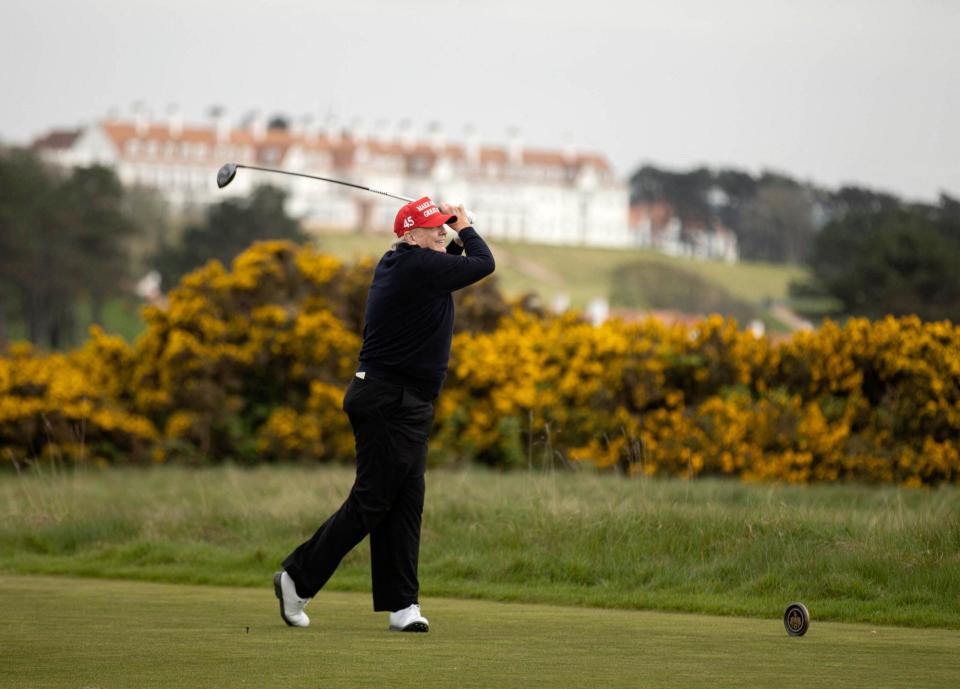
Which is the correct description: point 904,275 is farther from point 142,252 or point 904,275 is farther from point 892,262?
point 142,252

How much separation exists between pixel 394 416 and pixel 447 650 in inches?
60.6

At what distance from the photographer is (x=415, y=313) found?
28.6ft

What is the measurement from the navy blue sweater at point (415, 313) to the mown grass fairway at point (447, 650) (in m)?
1.29

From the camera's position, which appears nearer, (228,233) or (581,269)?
(228,233)

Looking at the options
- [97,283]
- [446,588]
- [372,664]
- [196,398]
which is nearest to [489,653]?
Result: [372,664]

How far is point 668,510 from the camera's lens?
1213cm

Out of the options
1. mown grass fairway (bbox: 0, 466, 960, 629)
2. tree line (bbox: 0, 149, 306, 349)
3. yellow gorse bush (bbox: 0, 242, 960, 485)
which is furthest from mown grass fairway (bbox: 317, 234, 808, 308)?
mown grass fairway (bbox: 0, 466, 960, 629)

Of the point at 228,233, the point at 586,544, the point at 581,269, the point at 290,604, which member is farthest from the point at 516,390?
the point at 581,269

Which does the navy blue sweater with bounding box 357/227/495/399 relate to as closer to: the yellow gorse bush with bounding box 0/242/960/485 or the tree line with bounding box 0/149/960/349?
the yellow gorse bush with bounding box 0/242/960/485

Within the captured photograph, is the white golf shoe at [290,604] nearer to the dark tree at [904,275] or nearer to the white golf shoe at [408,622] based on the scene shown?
the white golf shoe at [408,622]

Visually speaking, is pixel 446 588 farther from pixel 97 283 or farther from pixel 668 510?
pixel 97 283

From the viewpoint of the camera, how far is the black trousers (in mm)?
8648

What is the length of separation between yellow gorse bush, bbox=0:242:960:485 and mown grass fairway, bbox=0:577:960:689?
20.3 ft

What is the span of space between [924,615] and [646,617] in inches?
58.0
